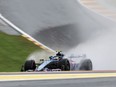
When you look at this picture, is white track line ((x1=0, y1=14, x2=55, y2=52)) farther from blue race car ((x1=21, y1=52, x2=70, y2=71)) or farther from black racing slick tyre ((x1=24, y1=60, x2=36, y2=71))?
black racing slick tyre ((x1=24, y1=60, x2=36, y2=71))

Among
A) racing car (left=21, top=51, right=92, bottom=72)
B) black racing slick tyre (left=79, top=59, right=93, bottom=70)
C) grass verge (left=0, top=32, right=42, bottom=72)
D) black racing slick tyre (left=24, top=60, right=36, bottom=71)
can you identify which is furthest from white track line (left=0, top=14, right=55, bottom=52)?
black racing slick tyre (left=24, top=60, right=36, bottom=71)

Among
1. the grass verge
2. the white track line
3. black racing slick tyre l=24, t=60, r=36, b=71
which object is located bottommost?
black racing slick tyre l=24, t=60, r=36, b=71

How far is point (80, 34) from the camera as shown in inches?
1250

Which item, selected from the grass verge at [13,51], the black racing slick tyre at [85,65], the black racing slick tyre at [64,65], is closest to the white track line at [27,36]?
the grass verge at [13,51]

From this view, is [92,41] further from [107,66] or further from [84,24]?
[107,66]

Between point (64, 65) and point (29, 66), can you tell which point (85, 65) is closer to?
point (64, 65)

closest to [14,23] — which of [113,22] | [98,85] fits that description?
[113,22]

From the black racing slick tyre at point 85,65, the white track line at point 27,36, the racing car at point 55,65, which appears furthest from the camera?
the white track line at point 27,36

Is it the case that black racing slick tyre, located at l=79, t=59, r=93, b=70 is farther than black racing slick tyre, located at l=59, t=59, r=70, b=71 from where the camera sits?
Yes

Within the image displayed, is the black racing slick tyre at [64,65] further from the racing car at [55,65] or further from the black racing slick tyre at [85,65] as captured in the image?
the black racing slick tyre at [85,65]

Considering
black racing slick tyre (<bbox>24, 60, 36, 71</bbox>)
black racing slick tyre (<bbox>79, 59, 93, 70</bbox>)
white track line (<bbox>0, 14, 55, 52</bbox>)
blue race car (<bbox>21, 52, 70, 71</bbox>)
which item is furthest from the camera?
white track line (<bbox>0, 14, 55, 52</bbox>)

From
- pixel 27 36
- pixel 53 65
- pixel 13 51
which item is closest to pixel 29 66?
pixel 53 65

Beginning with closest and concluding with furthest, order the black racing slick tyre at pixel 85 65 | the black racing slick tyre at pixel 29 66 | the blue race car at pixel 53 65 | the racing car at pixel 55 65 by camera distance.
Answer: the black racing slick tyre at pixel 29 66
the racing car at pixel 55 65
the blue race car at pixel 53 65
the black racing slick tyre at pixel 85 65

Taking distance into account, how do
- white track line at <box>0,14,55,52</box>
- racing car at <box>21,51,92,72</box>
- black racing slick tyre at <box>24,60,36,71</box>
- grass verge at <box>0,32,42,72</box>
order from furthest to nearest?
white track line at <box>0,14,55,52</box>, grass verge at <box>0,32,42,72</box>, racing car at <box>21,51,92,72</box>, black racing slick tyre at <box>24,60,36,71</box>
